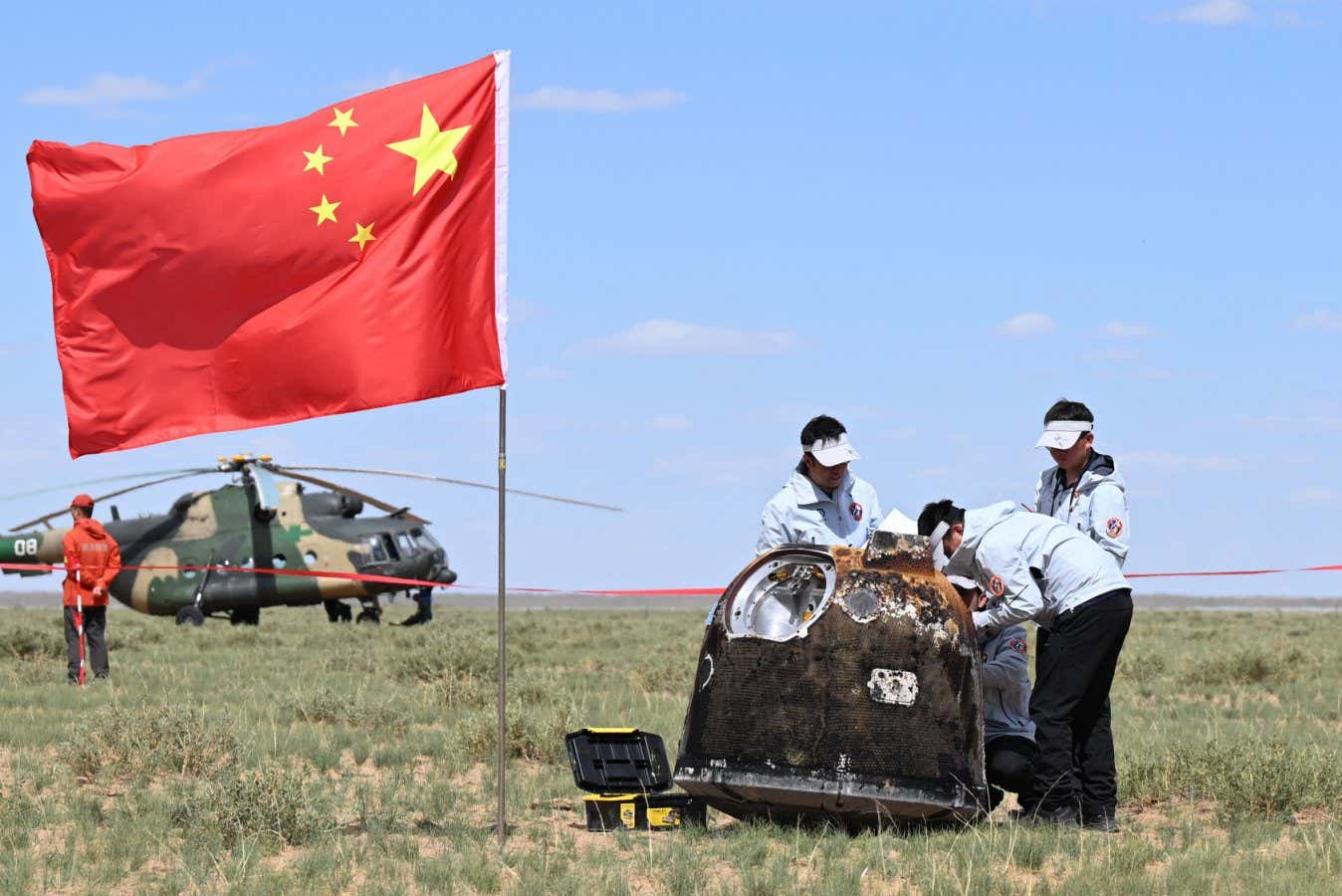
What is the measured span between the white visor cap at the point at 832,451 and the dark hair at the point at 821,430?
23 millimetres

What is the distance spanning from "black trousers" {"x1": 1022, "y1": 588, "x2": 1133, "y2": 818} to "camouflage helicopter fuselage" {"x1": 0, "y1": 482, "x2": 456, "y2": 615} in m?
24.5

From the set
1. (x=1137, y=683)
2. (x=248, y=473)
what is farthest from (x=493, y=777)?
(x=248, y=473)

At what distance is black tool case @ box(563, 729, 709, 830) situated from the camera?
8867 mm

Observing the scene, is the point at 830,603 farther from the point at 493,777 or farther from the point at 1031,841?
the point at 493,777

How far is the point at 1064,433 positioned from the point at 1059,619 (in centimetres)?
103

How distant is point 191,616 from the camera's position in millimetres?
32781

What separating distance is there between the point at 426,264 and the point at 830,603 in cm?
272

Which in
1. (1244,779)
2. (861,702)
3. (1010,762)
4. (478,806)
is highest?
(861,702)

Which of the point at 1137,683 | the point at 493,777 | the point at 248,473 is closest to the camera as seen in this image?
the point at 493,777

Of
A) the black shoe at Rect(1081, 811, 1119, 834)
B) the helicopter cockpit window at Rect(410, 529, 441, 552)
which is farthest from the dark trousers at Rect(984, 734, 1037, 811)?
the helicopter cockpit window at Rect(410, 529, 441, 552)

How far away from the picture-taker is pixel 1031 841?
7875mm

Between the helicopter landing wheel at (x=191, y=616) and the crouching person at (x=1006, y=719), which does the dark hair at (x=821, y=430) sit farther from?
the helicopter landing wheel at (x=191, y=616)

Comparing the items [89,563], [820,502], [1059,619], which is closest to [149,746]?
[820,502]

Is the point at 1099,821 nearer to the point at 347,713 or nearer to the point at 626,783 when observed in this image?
the point at 626,783
